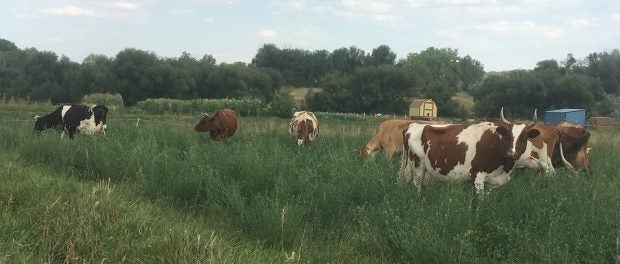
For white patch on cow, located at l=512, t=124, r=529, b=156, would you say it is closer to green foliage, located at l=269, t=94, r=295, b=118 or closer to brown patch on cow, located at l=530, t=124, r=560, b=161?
brown patch on cow, located at l=530, t=124, r=560, b=161

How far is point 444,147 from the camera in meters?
8.41

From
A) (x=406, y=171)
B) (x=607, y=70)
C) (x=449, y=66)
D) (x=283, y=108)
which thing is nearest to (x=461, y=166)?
(x=406, y=171)

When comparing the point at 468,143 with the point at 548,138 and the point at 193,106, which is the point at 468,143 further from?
the point at 193,106

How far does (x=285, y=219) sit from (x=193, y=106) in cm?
4318

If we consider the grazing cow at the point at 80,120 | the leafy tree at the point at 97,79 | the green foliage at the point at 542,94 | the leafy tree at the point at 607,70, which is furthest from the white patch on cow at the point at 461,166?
the leafy tree at the point at 607,70

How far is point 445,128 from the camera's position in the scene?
8.77m

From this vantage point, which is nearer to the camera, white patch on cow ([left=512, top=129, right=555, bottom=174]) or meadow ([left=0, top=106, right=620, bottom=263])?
meadow ([left=0, top=106, right=620, bottom=263])

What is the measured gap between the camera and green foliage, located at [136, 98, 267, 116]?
45.9m

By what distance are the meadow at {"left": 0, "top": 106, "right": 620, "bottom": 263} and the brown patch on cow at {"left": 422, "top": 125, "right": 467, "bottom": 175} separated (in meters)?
0.72

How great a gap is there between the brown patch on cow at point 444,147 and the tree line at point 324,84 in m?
45.7

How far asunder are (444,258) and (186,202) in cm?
393

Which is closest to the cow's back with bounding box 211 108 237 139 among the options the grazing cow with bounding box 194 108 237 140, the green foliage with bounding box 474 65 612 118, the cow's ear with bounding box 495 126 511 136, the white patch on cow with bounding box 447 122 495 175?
the grazing cow with bounding box 194 108 237 140

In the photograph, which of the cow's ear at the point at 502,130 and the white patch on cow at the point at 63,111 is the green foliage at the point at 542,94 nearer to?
the white patch on cow at the point at 63,111

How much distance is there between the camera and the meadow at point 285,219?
4555 millimetres
